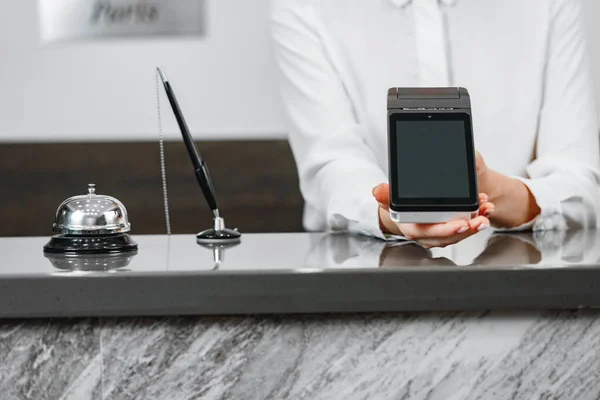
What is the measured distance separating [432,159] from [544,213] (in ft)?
1.77

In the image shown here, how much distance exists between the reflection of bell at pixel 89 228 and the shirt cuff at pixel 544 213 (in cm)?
72

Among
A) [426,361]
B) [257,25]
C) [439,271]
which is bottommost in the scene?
[426,361]

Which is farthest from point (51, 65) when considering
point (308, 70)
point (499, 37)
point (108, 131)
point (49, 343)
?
point (49, 343)

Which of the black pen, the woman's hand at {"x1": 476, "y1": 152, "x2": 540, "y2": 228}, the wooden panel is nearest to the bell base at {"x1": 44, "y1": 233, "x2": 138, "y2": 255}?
the black pen

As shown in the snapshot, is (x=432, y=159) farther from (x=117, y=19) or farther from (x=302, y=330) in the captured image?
(x=117, y=19)

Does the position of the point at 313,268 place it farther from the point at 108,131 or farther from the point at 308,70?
the point at 108,131

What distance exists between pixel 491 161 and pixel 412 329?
1.12 meters

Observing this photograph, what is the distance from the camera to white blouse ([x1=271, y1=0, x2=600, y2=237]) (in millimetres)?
1943

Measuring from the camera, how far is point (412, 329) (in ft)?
3.13

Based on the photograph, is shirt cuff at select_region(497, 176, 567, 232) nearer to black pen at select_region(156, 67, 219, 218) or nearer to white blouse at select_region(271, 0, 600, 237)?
white blouse at select_region(271, 0, 600, 237)

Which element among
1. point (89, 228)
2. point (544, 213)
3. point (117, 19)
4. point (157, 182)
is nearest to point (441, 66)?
point (544, 213)

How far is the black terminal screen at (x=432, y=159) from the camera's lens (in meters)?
0.99

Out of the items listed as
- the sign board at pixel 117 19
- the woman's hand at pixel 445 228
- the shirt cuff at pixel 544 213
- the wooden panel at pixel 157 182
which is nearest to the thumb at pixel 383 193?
the woman's hand at pixel 445 228

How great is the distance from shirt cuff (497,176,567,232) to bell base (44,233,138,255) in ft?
2.34
